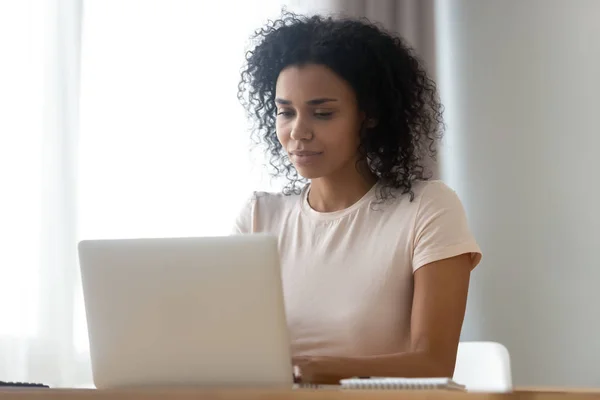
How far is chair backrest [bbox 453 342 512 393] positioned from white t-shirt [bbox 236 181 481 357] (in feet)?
0.79

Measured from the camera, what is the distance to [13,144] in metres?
2.30

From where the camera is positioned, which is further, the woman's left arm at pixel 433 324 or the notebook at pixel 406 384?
the woman's left arm at pixel 433 324

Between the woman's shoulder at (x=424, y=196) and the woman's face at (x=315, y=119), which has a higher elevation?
the woman's face at (x=315, y=119)

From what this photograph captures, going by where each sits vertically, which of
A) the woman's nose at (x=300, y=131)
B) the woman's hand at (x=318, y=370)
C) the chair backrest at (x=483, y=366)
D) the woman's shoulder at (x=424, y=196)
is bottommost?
the chair backrest at (x=483, y=366)

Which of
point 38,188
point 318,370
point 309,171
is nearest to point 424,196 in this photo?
point 309,171

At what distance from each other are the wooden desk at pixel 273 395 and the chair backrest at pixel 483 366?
2.97 ft

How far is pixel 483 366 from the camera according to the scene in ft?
6.07

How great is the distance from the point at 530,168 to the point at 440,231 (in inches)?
41.3

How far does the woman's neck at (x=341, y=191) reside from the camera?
184cm

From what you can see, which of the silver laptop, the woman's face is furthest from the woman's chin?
the silver laptop

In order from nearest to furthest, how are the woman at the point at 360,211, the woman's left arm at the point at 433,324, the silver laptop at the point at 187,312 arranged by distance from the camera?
the silver laptop at the point at 187,312 < the woman's left arm at the point at 433,324 < the woman at the point at 360,211

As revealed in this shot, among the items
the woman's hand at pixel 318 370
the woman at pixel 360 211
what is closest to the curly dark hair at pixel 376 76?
the woman at pixel 360 211

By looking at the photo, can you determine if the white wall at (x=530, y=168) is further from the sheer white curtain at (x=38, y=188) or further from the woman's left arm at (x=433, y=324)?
the sheer white curtain at (x=38, y=188)

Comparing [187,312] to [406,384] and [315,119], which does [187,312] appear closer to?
[406,384]
